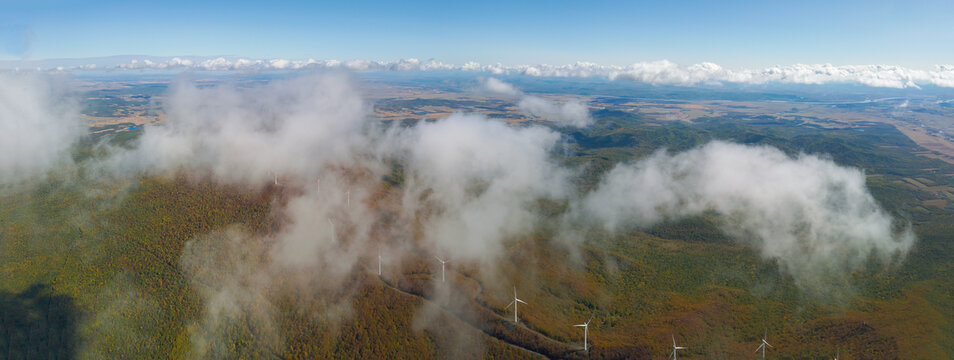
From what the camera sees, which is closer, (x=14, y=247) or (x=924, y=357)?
(x=924, y=357)

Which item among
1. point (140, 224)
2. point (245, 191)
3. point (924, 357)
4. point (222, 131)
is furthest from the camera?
point (222, 131)

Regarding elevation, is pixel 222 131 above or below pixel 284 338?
above

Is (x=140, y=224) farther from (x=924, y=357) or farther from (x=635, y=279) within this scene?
(x=924, y=357)

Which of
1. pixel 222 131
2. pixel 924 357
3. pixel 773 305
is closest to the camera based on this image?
pixel 924 357

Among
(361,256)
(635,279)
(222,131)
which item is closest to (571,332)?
(635,279)

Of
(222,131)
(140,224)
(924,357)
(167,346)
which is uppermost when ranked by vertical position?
(222,131)

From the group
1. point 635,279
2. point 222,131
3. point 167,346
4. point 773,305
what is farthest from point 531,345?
point 222,131

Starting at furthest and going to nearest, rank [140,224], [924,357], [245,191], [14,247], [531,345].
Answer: [245,191] → [140,224] → [14,247] → [531,345] → [924,357]

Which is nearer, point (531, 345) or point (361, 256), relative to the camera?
point (531, 345)

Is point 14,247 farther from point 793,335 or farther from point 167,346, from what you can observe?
point 793,335
